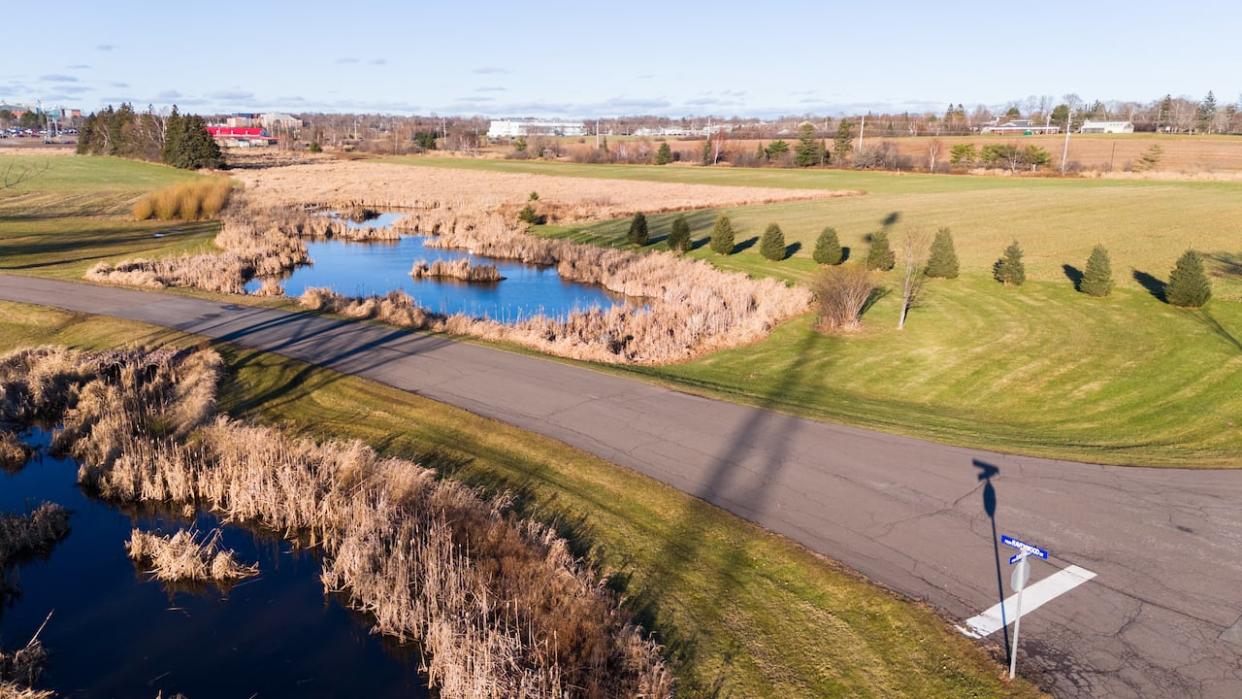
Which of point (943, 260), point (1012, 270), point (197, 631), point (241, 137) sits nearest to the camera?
point (197, 631)

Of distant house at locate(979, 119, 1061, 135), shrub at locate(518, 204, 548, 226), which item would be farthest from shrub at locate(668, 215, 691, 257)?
distant house at locate(979, 119, 1061, 135)

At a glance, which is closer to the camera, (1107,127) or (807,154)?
(807,154)

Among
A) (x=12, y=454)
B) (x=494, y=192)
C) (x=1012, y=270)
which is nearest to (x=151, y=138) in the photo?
(x=494, y=192)

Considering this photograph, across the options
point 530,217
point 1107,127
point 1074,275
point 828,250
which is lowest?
point 1074,275

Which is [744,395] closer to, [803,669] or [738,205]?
[803,669]

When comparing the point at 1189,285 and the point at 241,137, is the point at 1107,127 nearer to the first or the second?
the point at 1189,285

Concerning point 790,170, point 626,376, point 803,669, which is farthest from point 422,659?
point 790,170

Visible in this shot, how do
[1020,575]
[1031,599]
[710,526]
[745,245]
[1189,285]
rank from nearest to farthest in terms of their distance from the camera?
[1020,575] → [1031,599] → [710,526] → [1189,285] → [745,245]

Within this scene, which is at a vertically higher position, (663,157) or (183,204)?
(663,157)
